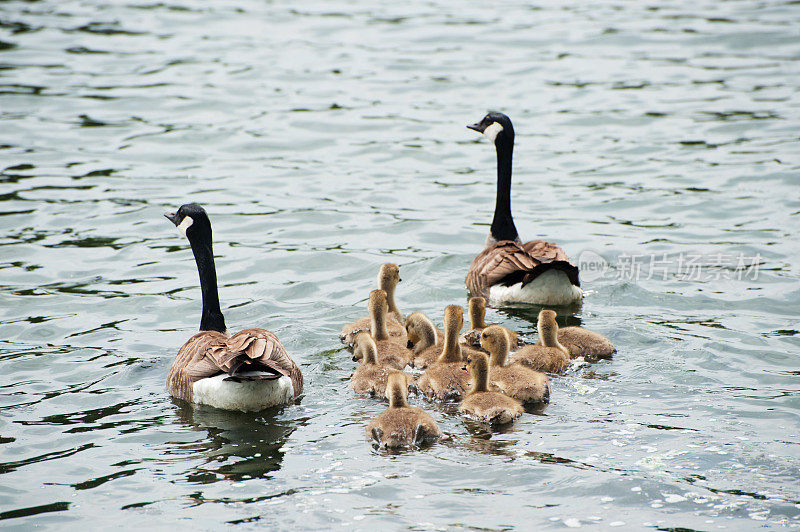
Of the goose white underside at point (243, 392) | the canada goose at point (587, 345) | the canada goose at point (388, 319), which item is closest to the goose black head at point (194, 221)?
the canada goose at point (388, 319)

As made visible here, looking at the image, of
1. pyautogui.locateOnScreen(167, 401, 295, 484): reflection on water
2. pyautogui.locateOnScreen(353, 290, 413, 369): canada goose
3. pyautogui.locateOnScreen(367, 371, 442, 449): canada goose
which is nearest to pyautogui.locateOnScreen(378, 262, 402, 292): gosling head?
pyautogui.locateOnScreen(353, 290, 413, 369): canada goose

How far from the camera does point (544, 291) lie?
10797 millimetres

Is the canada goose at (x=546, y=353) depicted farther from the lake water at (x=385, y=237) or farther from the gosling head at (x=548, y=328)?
the lake water at (x=385, y=237)

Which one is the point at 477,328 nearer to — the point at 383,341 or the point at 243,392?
the point at 383,341

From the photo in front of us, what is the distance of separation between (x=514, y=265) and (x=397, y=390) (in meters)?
3.66

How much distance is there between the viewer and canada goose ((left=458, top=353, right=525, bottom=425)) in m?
7.50

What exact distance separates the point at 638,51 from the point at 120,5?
1328 cm

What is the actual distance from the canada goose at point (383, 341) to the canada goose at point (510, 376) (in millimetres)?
856

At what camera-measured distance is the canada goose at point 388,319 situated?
31.7 ft

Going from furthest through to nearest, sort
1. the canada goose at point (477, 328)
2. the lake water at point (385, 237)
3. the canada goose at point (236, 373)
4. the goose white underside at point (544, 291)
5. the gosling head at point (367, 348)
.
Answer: the goose white underside at point (544, 291) → the canada goose at point (477, 328) → the gosling head at point (367, 348) → the canada goose at point (236, 373) → the lake water at point (385, 237)

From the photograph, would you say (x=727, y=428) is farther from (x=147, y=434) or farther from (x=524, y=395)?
(x=147, y=434)

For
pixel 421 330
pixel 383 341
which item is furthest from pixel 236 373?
pixel 421 330

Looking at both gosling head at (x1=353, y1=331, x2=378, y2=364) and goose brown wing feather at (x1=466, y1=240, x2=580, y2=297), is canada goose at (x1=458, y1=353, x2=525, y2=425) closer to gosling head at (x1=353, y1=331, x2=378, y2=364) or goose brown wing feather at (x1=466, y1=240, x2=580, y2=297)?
gosling head at (x1=353, y1=331, x2=378, y2=364)

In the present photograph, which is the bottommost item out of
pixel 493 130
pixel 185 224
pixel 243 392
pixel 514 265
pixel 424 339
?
pixel 243 392
